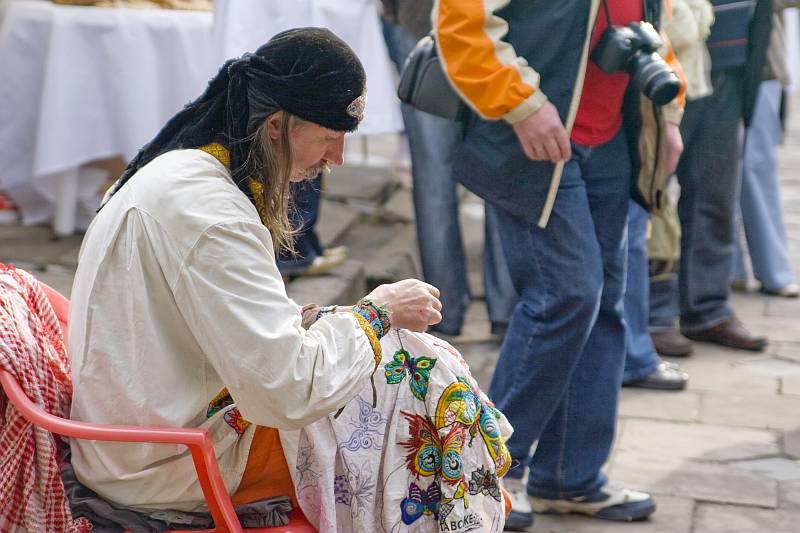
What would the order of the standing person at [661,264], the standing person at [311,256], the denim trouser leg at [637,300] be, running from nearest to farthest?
the standing person at [661,264], the denim trouser leg at [637,300], the standing person at [311,256]

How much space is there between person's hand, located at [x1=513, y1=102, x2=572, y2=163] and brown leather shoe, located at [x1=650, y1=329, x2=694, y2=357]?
6.74 ft

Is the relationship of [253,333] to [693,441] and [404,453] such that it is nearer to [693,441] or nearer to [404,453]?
[404,453]

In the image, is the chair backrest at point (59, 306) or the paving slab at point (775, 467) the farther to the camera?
the paving slab at point (775, 467)

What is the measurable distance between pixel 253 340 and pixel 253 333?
11 mm

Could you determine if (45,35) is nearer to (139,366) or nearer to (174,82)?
(174,82)

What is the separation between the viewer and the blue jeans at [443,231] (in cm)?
463

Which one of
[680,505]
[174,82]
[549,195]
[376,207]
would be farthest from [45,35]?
[680,505]

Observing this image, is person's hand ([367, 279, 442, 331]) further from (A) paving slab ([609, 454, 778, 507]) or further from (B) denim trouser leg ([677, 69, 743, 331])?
(B) denim trouser leg ([677, 69, 743, 331])

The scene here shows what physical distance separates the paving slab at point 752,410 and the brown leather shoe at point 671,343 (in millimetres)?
428

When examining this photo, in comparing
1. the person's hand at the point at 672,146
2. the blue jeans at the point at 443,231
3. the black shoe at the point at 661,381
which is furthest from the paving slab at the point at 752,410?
the person's hand at the point at 672,146

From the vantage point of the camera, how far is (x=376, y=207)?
244 inches

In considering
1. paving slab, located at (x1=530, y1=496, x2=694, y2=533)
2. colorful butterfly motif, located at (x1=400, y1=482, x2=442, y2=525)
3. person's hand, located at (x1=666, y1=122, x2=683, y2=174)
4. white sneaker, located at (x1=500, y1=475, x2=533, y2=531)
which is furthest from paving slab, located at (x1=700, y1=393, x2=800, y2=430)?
colorful butterfly motif, located at (x1=400, y1=482, x2=442, y2=525)

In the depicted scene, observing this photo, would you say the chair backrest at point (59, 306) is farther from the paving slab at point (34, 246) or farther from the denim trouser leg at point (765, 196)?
the denim trouser leg at point (765, 196)

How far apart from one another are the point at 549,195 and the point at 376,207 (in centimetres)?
343
